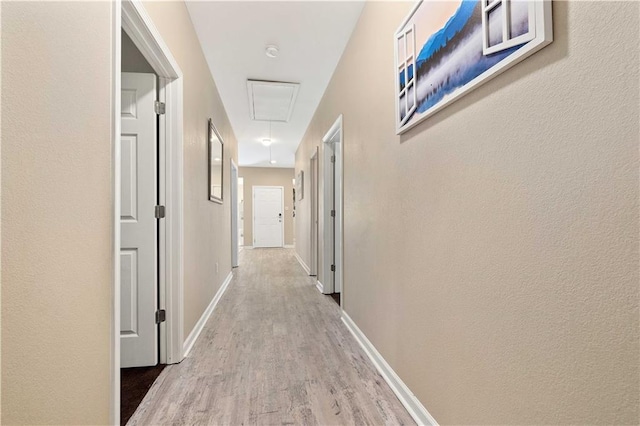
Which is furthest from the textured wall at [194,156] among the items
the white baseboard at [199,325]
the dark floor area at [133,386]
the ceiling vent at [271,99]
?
the ceiling vent at [271,99]

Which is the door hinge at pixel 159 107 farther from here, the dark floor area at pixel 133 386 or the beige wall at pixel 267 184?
the beige wall at pixel 267 184

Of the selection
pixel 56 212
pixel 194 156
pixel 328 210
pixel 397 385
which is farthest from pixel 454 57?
pixel 328 210

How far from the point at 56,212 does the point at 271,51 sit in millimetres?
2382

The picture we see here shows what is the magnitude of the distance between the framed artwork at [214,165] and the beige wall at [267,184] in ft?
17.4

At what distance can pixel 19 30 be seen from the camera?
0.71 metres

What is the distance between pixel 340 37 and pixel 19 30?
229 cm

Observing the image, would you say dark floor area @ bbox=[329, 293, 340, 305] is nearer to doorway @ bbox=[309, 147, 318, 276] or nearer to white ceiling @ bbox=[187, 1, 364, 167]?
doorway @ bbox=[309, 147, 318, 276]

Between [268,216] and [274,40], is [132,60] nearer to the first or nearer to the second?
[274,40]

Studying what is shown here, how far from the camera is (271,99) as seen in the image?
379cm

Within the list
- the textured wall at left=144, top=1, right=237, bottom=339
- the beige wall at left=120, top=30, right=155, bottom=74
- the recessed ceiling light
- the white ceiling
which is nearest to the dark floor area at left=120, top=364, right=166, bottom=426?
the textured wall at left=144, top=1, right=237, bottom=339

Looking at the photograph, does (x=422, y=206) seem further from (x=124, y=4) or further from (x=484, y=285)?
(x=124, y=4)

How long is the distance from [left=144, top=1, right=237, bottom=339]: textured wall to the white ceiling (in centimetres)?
16

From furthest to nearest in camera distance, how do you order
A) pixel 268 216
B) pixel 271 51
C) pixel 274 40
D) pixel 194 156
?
1. pixel 268 216
2. pixel 271 51
3. pixel 274 40
4. pixel 194 156

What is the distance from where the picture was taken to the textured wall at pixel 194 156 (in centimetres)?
190
